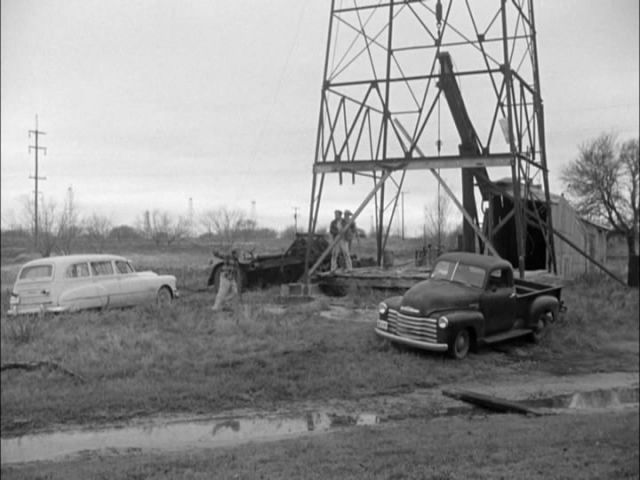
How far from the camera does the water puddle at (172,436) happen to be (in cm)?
715

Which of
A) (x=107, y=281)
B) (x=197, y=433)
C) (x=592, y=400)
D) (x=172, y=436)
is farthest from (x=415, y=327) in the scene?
(x=107, y=281)

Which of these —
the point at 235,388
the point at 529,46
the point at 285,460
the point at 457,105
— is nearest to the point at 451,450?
the point at 285,460

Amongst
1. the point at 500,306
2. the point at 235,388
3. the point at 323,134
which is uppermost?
the point at 323,134

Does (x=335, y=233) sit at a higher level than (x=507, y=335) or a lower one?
higher

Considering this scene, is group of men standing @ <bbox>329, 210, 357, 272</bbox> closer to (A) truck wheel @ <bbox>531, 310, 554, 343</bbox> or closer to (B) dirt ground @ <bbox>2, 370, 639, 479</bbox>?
(A) truck wheel @ <bbox>531, 310, 554, 343</bbox>

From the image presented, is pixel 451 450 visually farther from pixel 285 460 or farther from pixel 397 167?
pixel 397 167

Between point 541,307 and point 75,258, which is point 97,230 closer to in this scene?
point 75,258

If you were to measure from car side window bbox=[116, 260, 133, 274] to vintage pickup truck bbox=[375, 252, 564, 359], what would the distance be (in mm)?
6288

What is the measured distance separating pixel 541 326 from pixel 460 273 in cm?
244

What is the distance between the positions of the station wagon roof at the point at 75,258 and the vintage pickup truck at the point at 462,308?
599cm

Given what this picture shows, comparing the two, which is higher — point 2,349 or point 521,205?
point 521,205

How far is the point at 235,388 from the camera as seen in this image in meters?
9.37

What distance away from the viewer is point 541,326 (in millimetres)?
12898

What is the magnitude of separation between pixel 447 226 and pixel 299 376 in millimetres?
3120
